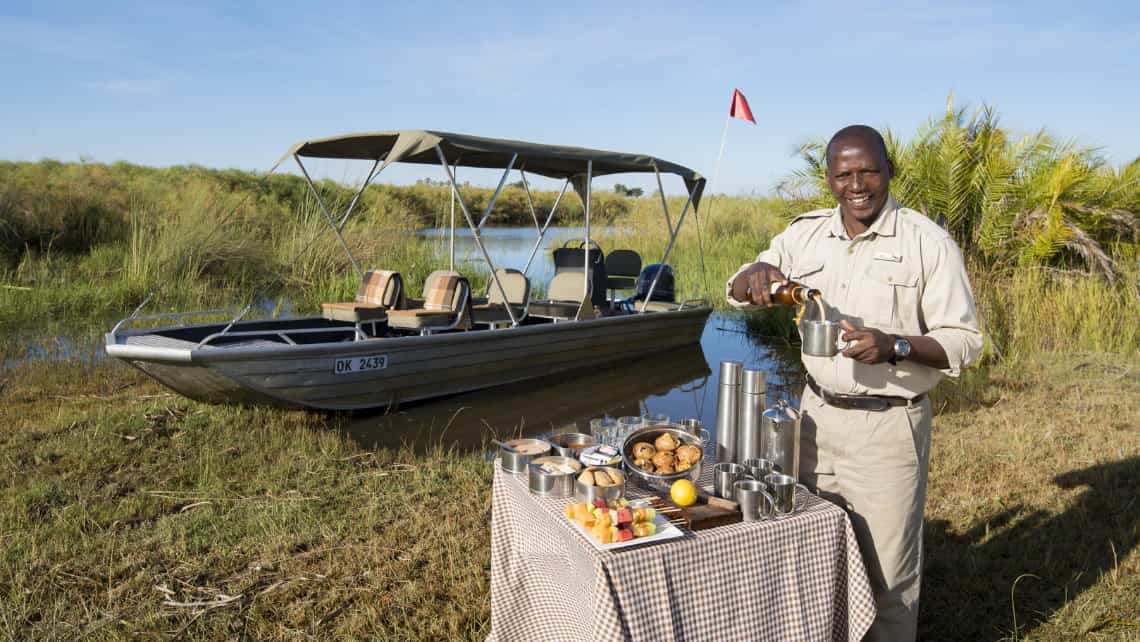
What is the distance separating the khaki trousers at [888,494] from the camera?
2492 millimetres

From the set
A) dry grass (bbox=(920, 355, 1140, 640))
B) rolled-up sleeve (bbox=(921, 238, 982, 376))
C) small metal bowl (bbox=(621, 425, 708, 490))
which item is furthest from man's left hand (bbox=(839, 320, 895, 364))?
dry grass (bbox=(920, 355, 1140, 640))

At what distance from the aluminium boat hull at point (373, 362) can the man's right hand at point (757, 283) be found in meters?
5.28

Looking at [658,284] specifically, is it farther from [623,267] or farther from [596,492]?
[596,492]

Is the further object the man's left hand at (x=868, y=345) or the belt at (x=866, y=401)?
the belt at (x=866, y=401)

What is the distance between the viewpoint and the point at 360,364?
7551mm

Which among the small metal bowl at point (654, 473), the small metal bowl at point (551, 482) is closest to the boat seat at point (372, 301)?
the small metal bowl at point (654, 473)

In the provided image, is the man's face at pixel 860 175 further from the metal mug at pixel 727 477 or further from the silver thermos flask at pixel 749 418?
the metal mug at pixel 727 477

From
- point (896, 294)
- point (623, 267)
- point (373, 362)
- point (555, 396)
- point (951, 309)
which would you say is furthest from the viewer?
point (623, 267)

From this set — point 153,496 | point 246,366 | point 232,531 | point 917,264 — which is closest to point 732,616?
point 917,264

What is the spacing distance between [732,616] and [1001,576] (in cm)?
232

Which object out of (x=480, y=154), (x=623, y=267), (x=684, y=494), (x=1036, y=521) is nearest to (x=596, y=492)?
(x=684, y=494)

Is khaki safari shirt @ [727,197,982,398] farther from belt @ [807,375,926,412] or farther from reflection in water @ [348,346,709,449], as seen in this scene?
reflection in water @ [348,346,709,449]

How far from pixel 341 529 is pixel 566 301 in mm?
6165

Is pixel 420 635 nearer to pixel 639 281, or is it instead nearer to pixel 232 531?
pixel 232 531
